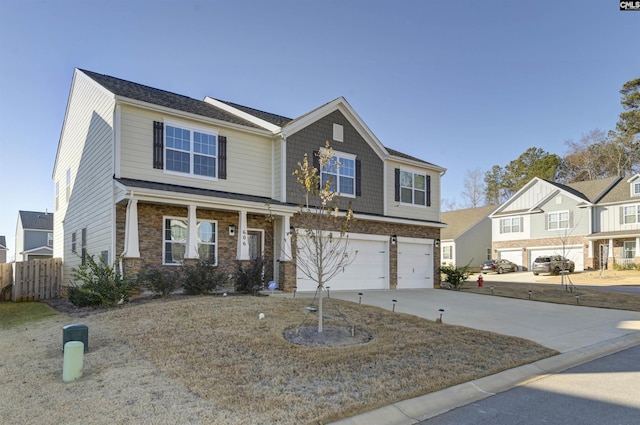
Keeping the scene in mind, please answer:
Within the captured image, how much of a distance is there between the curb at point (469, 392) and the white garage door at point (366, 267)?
9.51 meters

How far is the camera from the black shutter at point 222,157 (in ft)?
46.8

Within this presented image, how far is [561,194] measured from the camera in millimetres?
35375

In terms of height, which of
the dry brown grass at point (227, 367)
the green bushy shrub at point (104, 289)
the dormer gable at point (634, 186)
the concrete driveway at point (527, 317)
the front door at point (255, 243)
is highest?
the dormer gable at point (634, 186)

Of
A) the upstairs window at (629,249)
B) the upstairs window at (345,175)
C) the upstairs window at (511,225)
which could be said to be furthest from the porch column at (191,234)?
the upstairs window at (511,225)

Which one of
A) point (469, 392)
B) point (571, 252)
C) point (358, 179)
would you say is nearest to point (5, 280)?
point (358, 179)

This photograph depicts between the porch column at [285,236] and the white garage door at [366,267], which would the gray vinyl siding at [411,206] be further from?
the porch column at [285,236]

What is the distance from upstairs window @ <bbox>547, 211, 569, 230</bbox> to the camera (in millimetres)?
34719

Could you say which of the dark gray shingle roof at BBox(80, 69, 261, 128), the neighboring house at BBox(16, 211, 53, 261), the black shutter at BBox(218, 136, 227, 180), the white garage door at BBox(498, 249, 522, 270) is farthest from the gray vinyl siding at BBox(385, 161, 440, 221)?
the neighboring house at BBox(16, 211, 53, 261)

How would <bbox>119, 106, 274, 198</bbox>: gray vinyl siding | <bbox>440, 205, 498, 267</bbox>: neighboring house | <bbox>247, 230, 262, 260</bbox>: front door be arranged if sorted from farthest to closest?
<bbox>440, 205, 498, 267</bbox>: neighboring house < <bbox>247, 230, 262, 260</bbox>: front door < <bbox>119, 106, 274, 198</bbox>: gray vinyl siding

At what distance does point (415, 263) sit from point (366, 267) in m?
3.13

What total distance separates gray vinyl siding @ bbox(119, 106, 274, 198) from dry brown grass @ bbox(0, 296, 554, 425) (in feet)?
16.3

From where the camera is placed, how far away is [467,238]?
39.5 meters

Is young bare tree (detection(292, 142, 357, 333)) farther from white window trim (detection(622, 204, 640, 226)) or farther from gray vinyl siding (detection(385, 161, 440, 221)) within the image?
white window trim (detection(622, 204, 640, 226))

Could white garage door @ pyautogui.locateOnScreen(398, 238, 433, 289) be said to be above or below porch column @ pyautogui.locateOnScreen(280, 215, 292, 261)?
below
